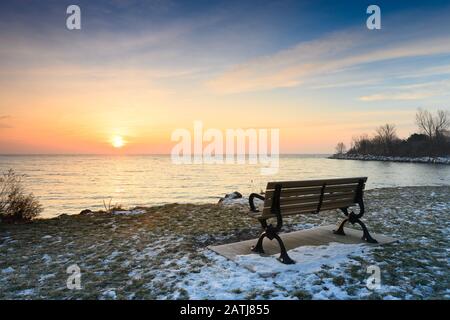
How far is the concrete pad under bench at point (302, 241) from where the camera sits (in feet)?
18.9

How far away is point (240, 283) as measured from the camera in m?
4.39

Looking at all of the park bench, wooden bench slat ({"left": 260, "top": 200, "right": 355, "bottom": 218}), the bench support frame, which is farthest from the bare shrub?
wooden bench slat ({"left": 260, "top": 200, "right": 355, "bottom": 218})

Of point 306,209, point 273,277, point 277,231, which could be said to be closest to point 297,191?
point 306,209

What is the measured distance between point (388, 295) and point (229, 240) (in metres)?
3.46

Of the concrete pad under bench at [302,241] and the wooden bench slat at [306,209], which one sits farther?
the concrete pad under bench at [302,241]

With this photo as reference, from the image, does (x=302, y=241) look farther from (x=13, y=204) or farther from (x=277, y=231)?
(x=13, y=204)

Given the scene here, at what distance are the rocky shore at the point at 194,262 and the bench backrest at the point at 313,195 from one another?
31.8 inches

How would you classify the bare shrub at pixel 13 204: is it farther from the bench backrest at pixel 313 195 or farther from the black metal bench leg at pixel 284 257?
the black metal bench leg at pixel 284 257

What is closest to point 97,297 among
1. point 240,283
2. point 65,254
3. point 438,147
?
point 240,283

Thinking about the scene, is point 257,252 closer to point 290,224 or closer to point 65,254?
point 290,224

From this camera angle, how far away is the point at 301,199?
5.75 m

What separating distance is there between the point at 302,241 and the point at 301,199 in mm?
1149

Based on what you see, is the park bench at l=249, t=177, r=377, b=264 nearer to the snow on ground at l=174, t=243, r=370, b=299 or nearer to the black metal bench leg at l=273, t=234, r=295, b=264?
the black metal bench leg at l=273, t=234, r=295, b=264

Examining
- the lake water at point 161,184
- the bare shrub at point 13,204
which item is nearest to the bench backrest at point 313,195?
the bare shrub at point 13,204
